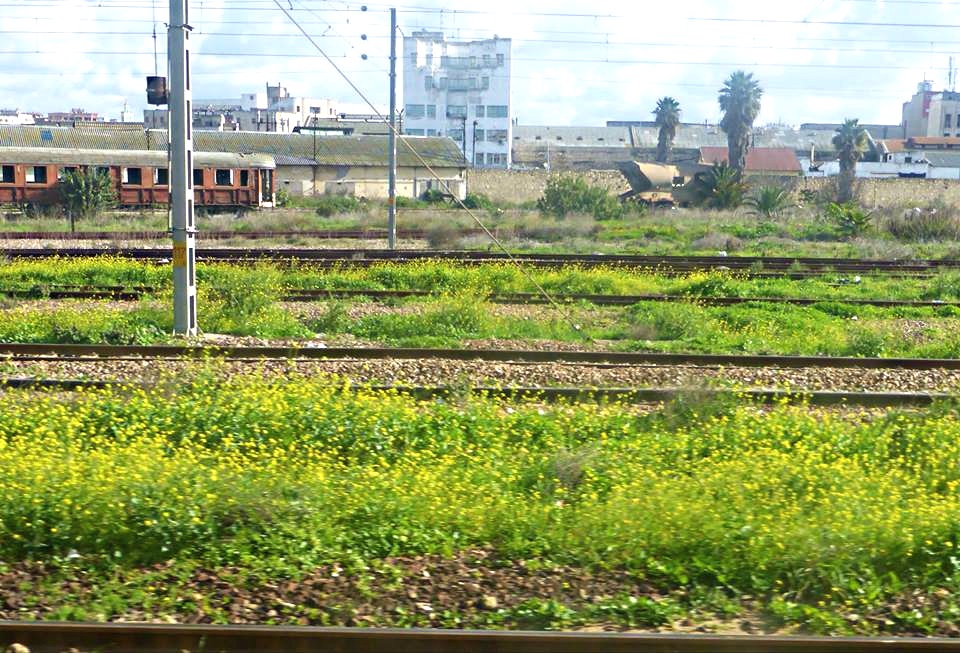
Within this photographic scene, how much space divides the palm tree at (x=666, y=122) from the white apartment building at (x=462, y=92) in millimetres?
19302

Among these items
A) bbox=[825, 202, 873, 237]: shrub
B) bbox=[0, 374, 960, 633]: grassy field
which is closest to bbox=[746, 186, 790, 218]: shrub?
bbox=[825, 202, 873, 237]: shrub

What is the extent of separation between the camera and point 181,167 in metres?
14.6

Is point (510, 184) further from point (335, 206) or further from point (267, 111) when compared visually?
point (267, 111)

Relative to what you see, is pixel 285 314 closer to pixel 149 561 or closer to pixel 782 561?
pixel 149 561

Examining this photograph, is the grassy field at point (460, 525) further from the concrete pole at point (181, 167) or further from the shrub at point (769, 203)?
the shrub at point (769, 203)

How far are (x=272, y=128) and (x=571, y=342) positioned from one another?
81.9 m

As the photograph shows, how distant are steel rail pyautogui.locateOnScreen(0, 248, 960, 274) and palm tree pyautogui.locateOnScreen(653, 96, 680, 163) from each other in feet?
187

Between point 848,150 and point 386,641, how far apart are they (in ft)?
211

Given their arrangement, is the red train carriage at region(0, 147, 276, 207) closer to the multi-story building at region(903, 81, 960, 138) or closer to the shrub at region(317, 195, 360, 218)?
the shrub at region(317, 195, 360, 218)

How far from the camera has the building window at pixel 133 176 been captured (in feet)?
136

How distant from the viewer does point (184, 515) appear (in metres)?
6.88

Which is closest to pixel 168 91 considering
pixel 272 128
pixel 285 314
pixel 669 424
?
pixel 285 314

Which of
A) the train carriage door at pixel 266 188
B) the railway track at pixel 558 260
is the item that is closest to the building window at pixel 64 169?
the train carriage door at pixel 266 188

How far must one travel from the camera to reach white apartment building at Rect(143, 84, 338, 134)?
97188mm
